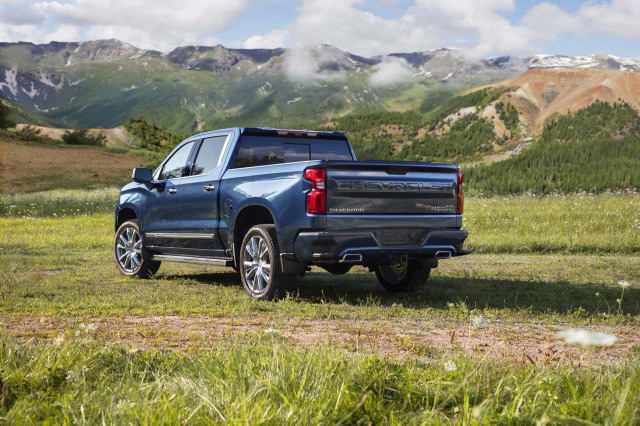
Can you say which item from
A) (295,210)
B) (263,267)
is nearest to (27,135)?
(263,267)

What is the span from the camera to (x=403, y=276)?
9.43 metres

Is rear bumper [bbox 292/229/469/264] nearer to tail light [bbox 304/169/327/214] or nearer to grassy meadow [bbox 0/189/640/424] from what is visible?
tail light [bbox 304/169/327/214]

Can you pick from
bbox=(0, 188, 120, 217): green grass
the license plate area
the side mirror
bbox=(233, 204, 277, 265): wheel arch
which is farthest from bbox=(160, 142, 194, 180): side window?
bbox=(0, 188, 120, 217): green grass

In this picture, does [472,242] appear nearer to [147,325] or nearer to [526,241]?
[526,241]

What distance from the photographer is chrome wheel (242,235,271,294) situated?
8.13 m

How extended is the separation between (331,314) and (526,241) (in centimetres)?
1090

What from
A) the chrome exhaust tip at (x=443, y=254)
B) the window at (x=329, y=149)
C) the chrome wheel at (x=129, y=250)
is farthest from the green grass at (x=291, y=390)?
the chrome wheel at (x=129, y=250)

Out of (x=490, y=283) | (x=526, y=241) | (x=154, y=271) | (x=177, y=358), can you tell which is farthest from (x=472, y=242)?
(x=177, y=358)

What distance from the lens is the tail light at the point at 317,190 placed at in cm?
734

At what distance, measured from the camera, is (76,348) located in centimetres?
407

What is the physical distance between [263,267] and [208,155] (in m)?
2.28

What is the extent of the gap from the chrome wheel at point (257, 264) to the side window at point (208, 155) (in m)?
1.58

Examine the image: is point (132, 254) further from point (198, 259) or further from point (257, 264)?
point (257, 264)

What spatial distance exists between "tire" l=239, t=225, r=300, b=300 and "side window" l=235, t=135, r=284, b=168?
51.6 inches
